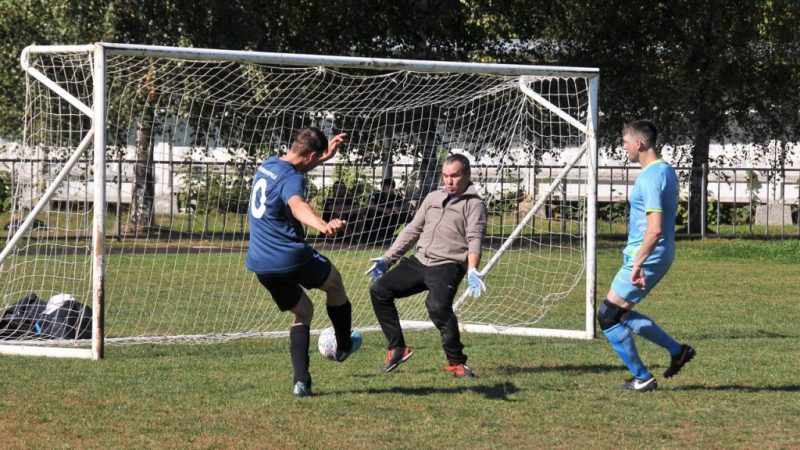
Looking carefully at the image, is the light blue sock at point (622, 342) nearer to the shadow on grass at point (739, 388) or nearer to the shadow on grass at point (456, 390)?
the shadow on grass at point (739, 388)

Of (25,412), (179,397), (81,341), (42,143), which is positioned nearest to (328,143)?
(179,397)

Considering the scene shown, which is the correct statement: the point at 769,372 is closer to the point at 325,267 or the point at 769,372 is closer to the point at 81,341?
the point at 325,267

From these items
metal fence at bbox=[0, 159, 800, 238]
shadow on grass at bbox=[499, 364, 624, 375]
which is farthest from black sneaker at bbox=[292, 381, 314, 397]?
metal fence at bbox=[0, 159, 800, 238]

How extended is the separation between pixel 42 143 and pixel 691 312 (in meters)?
7.28

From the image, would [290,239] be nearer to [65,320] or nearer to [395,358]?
[395,358]

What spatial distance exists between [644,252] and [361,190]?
12.5 metres

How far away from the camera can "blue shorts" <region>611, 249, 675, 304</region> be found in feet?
27.5

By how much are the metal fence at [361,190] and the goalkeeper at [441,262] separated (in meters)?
4.80

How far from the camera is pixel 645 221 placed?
8375 millimetres

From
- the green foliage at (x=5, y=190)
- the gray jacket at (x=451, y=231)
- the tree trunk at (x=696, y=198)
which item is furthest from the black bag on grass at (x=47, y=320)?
the tree trunk at (x=696, y=198)

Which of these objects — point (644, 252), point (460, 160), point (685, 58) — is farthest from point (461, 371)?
point (685, 58)

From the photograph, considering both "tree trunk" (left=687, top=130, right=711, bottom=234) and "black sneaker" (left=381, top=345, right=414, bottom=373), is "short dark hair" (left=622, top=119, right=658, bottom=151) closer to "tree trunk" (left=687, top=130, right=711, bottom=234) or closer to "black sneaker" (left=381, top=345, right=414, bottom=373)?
"black sneaker" (left=381, top=345, right=414, bottom=373)

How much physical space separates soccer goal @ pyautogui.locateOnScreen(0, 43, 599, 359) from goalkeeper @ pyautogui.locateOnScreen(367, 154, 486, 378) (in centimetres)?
187

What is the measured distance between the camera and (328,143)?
331 inches
